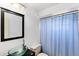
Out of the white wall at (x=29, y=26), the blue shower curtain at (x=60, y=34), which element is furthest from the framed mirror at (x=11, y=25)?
the blue shower curtain at (x=60, y=34)

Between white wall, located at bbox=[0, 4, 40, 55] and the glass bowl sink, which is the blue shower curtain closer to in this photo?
white wall, located at bbox=[0, 4, 40, 55]

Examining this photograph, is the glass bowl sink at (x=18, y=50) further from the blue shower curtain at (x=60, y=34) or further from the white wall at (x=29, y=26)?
the blue shower curtain at (x=60, y=34)

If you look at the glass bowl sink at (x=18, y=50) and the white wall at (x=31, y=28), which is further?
the white wall at (x=31, y=28)

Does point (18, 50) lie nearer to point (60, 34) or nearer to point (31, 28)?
point (31, 28)

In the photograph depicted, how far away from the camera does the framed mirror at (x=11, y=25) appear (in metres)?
0.64

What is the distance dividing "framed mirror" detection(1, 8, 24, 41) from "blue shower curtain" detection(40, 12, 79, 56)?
0.84ft

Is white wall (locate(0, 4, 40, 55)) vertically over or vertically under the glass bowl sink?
over

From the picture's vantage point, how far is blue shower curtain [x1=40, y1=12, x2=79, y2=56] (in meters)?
0.84

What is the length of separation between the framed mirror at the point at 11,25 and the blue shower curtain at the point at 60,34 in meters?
0.26

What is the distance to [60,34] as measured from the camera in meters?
0.88

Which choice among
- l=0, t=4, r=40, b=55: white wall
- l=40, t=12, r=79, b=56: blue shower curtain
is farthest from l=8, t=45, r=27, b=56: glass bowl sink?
l=40, t=12, r=79, b=56: blue shower curtain

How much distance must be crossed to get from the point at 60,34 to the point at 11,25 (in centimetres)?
58

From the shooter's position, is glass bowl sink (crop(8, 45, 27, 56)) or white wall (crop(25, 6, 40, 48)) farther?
white wall (crop(25, 6, 40, 48))

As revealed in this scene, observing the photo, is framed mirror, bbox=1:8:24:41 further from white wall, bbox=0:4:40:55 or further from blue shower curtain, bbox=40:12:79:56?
blue shower curtain, bbox=40:12:79:56
